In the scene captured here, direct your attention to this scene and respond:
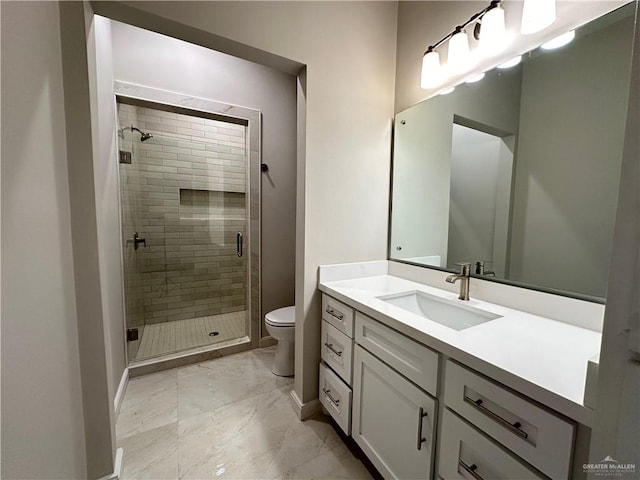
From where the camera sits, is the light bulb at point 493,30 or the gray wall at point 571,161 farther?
the light bulb at point 493,30

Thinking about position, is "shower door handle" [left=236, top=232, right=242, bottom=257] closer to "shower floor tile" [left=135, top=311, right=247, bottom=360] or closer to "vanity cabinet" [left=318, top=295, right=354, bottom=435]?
"shower floor tile" [left=135, top=311, right=247, bottom=360]

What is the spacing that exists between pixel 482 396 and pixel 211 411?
1.58 m

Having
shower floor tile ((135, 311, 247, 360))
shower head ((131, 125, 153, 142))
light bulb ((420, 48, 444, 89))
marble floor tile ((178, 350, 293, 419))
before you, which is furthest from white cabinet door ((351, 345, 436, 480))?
shower head ((131, 125, 153, 142))

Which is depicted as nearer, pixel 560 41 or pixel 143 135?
pixel 560 41

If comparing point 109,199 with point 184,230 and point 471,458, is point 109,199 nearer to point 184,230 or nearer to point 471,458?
point 184,230

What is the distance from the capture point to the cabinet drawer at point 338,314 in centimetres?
→ 128

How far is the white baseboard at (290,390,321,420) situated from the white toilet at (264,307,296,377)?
0.37m

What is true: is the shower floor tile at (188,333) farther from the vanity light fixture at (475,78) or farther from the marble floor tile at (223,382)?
the vanity light fixture at (475,78)

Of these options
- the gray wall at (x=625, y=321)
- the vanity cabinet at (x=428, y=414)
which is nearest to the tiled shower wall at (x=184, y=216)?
the vanity cabinet at (x=428, y=414)

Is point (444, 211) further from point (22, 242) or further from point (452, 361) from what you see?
point (22, 242)

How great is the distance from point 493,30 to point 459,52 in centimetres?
17

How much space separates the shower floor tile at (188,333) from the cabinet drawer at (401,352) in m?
1.71

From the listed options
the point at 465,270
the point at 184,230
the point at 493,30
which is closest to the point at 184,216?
the point at 184,230

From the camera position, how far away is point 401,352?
0.99 metres
